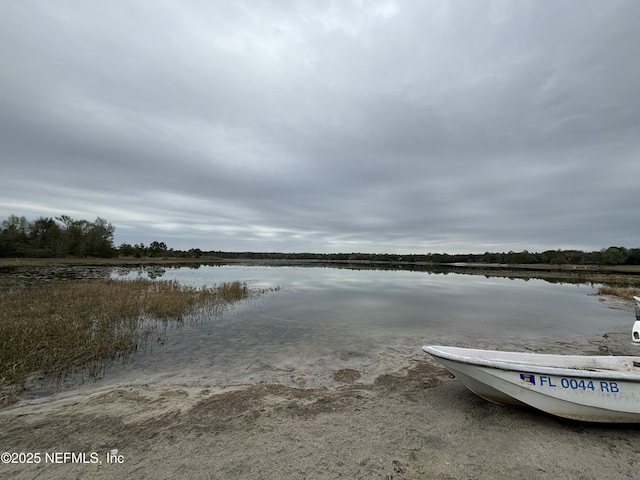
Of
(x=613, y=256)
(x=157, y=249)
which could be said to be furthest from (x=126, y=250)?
(x=613, y=256)

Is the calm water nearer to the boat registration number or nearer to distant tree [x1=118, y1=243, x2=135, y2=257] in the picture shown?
the boat registration number

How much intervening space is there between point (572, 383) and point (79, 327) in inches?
508

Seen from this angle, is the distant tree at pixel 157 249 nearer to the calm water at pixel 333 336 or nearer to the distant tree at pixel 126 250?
the distant tree at pixel 126 250

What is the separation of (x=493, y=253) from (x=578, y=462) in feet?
484

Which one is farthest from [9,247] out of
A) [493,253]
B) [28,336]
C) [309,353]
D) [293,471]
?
[493,253]

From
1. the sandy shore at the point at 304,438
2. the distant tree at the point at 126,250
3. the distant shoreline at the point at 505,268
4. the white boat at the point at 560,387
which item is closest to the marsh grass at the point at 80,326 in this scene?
the sandy shore at the point at 304,438

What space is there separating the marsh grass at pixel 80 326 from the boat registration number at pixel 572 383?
942 cm

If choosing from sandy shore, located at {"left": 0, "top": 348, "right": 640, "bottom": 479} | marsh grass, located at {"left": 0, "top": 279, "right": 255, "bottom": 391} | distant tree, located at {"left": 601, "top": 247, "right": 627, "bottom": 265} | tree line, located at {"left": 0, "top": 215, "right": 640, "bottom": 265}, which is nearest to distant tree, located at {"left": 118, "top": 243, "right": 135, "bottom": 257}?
tree line, located at {"left": 0, "top": 215, "right": 640, "bottom": 265}

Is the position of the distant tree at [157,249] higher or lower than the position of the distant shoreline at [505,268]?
higher

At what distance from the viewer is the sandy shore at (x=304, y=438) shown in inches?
148

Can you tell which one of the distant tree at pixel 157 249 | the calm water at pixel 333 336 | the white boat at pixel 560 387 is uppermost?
the distant tree at pixel 157 249

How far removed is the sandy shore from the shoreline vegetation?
1967 millimetres

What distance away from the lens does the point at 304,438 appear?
4520mm

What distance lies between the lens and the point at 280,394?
6301 millimetres
